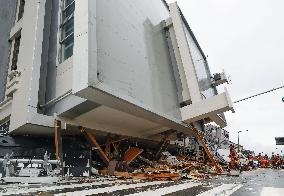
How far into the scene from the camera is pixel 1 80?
48.3ft

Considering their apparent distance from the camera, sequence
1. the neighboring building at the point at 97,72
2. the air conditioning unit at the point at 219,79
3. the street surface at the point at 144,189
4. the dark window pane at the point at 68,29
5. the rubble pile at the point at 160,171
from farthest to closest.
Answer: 1. the air conditioning unit at the point at 219,79
2. the dark window pane at the point at 68,29
3. the neighboring building at the point at 97,72
4. the rubble pile at the point at 160,171
5. the street surface at the point at 144,189

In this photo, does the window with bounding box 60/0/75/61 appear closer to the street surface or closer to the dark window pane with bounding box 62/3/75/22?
the dark window pane with bounding box 62/3/75/22

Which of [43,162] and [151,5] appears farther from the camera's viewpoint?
[151,5]

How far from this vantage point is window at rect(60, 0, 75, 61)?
11.8 meters

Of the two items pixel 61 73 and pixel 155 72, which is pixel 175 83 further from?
pixel 61 73

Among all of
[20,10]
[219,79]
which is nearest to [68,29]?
[20,10]

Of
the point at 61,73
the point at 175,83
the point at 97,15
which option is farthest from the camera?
the point at 175,83

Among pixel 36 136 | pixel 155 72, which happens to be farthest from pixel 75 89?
pixel 155 72

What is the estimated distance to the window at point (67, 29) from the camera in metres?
11.8

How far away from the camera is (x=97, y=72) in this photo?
9.12 m

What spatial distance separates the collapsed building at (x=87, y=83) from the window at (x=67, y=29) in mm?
48

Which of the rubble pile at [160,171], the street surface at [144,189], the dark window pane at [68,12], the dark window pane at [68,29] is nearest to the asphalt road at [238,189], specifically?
the street surface at [144,189]

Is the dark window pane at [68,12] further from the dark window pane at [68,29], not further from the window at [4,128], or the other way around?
the window at [4,128]

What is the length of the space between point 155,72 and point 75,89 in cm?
614
